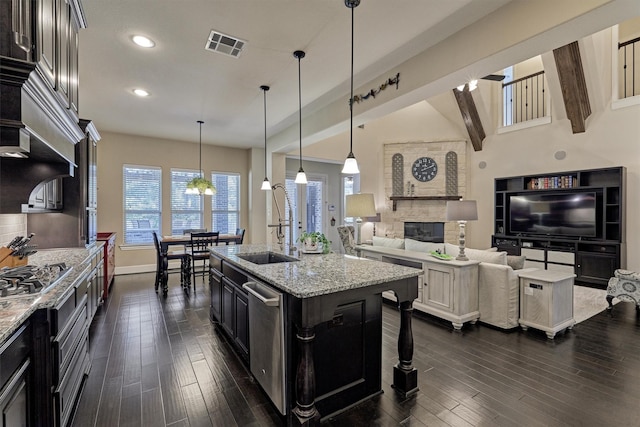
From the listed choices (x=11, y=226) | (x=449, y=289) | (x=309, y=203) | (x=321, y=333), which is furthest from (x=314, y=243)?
(x=309, y=203)

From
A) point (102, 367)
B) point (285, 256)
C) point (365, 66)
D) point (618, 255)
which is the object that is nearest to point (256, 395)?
point (285, 256)

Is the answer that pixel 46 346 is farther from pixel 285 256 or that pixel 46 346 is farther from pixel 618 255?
pixel 618 255

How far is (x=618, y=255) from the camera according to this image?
5094 mm

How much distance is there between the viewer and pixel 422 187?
25.0ft

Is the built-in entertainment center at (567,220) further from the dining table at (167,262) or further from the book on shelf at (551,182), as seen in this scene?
the dining table at (167,262)

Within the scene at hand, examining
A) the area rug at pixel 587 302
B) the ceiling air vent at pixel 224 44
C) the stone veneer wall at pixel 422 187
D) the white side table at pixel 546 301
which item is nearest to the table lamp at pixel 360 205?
the white side table at pixel 546 301

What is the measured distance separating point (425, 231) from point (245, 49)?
20.2ft

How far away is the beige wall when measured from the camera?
19.7 ft

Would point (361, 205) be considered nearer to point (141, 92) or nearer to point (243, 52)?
point (243, 52)

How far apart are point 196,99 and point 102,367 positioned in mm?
3463

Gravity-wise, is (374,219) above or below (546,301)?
above

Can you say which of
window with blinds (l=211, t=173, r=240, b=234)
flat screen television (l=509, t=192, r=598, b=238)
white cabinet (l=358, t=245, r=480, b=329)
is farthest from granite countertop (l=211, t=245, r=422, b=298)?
flat screen television (l=509, t=192, r=598, b=238)

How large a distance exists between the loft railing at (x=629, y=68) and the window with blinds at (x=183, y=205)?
8.72 meters

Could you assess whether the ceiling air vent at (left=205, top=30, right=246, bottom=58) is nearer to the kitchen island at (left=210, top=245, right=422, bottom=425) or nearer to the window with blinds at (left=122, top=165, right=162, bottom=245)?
the kitchen island at (left=210, top=245, right=422, bottom=425)
